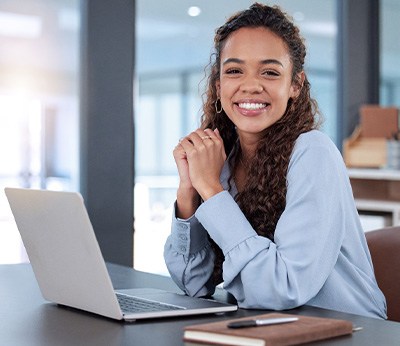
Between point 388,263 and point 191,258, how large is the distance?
52 cm

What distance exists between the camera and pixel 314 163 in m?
1.73

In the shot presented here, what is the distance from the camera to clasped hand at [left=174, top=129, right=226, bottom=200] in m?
1.78

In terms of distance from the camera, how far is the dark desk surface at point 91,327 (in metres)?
1.28

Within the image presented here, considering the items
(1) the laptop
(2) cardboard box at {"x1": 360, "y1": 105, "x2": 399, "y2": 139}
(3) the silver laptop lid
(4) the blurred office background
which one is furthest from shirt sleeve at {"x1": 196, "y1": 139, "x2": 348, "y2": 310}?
(2) cardboard box at {"x1": 360, "y1": 105, "x2": 399, "y2": 139}

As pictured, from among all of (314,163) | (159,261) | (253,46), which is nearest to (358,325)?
(314,163)

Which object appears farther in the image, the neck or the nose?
the neck

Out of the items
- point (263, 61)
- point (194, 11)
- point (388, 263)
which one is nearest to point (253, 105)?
point (263, 61)

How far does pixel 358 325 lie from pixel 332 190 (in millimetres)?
363

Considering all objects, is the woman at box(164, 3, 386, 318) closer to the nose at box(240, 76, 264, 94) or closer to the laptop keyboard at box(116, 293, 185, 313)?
the nose at box(240, 76, 264, 94)

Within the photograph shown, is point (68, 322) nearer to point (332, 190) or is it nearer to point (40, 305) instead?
point (40, 305)

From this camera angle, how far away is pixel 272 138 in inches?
74.7

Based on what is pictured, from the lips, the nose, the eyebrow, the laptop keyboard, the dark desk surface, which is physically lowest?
the dark desk surface

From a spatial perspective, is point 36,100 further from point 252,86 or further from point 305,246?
point 305,246

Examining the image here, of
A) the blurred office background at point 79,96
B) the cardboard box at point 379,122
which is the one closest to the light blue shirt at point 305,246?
the blurred office background at point 79,96
